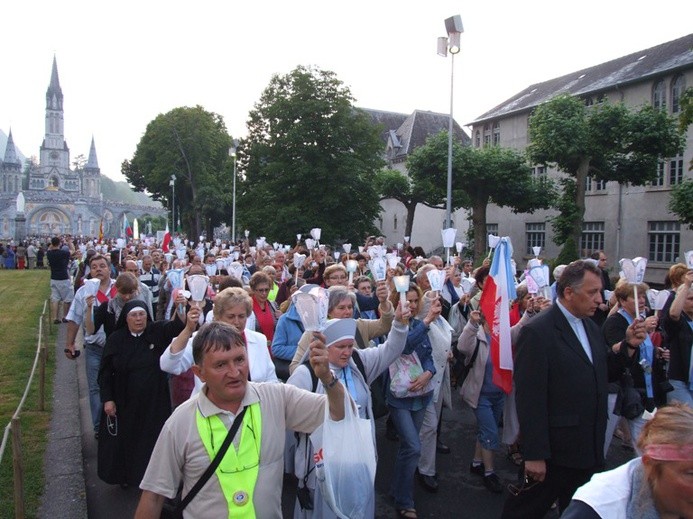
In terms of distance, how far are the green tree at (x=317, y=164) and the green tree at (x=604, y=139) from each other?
424 inches

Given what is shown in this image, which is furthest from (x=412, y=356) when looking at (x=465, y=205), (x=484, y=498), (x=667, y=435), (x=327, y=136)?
(x=465, y=205)

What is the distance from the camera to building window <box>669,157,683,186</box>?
A: 30.6m

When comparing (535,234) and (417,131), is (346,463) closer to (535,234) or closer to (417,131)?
(535,234)

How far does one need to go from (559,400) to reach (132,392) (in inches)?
142

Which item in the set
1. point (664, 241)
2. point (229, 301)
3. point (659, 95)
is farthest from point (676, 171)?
point (229, 301)

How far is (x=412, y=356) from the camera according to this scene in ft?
17.8

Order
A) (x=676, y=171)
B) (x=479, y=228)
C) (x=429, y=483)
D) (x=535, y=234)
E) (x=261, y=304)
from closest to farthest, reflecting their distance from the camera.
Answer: (x=429, y=483) → (x=261, y=304) → (x=676, y=171) → (x=479, y=228) → (x=535, y=234)

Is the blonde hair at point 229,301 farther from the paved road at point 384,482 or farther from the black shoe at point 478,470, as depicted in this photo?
the black shoe at point 478,470

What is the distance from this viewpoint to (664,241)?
31.1 metres

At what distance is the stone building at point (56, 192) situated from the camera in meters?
127

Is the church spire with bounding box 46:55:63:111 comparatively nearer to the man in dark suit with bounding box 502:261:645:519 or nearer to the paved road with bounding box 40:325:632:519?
the paved road with bounding box 40:325:632:519

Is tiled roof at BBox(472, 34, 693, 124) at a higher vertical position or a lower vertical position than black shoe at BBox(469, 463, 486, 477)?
higher

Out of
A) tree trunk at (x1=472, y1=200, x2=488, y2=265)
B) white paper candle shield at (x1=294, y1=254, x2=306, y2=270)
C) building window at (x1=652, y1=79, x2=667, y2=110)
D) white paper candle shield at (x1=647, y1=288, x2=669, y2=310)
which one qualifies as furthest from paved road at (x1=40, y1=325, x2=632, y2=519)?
building window at (x1=652, y1=79, x2=667, y2=110)

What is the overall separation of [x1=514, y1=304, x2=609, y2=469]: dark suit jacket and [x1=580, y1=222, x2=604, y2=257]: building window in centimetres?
3349
